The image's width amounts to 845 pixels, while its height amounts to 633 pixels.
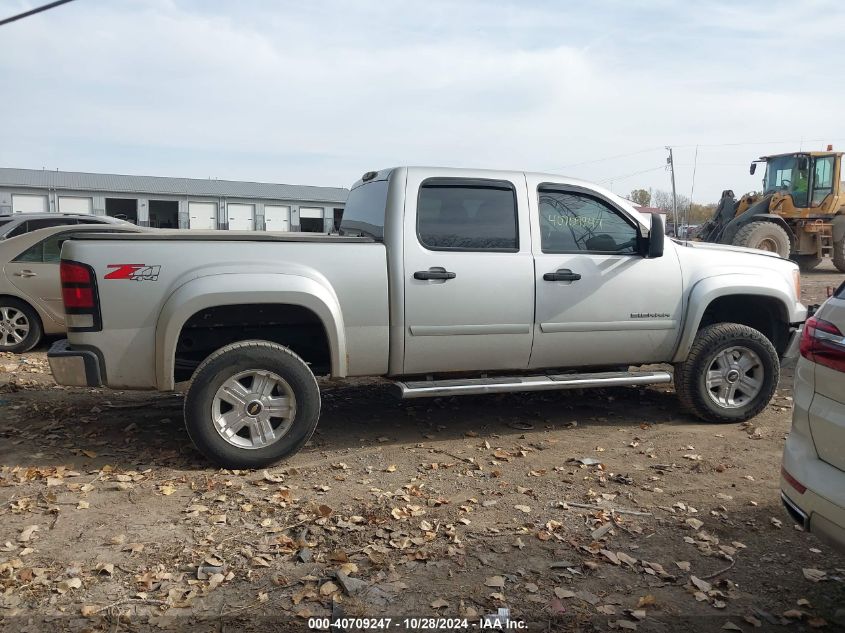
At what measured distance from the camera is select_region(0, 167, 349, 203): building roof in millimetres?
42469

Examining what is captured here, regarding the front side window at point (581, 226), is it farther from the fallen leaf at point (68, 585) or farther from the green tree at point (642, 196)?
the green tree at point (642, 196)

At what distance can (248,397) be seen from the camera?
190 inches

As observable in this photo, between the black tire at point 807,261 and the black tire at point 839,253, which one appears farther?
the black tire at point 807,261

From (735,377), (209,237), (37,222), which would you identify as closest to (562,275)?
(735,377)

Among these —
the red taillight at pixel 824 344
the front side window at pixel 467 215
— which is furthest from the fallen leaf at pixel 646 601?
the front side window at pixel 467 215

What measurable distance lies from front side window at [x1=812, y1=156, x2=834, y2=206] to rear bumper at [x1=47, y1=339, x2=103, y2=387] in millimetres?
18545

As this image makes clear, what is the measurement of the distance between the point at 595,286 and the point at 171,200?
4270cm

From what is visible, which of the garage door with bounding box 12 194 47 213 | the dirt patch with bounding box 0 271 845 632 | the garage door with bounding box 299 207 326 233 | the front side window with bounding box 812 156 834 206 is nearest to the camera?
the dirt patch with bounding box 0 271 845 632

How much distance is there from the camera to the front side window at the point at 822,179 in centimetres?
1820

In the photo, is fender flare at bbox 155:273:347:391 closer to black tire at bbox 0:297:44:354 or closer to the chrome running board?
the chrome running board

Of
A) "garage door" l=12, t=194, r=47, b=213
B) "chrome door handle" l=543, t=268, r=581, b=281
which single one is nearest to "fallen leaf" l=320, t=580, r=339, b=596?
"chrome door handle" l=543, t=268, r=581, b=281

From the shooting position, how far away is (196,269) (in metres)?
4.68

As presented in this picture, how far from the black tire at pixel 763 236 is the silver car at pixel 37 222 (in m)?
13.8

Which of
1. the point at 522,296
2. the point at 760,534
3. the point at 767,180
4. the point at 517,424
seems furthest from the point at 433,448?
the point at 767,180
